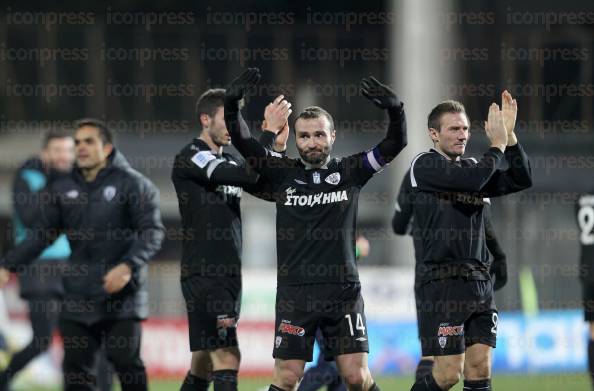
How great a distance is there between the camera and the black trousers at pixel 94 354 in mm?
8414

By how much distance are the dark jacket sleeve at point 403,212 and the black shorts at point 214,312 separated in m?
1.52

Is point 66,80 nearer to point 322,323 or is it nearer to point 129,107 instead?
point 129,107

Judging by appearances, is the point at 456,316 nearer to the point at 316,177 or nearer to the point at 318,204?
the point at 318,204

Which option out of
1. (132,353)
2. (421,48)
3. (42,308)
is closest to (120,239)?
(132,353)

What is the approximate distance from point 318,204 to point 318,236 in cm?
20

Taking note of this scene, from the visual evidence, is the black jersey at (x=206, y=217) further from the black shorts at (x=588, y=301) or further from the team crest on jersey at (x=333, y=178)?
the black shorts at (x=588, y=301)

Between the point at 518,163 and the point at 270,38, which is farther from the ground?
the point at 270,38

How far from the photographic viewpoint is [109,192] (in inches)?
341

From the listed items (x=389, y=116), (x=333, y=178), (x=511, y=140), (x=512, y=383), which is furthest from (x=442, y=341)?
(x=512, y=383)

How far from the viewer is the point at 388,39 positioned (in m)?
23.5

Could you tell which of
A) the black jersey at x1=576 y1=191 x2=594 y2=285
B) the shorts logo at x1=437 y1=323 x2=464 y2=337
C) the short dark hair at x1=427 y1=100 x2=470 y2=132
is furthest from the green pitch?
the short dark hair at x1=427 y1=100 x2=470 y2=132

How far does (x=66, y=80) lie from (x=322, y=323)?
17201mm

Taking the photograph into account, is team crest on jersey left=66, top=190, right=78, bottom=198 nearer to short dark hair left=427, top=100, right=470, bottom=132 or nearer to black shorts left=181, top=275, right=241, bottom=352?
black shorts left=181, top=275, right=241, bottom=352

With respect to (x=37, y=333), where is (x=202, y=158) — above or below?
above
